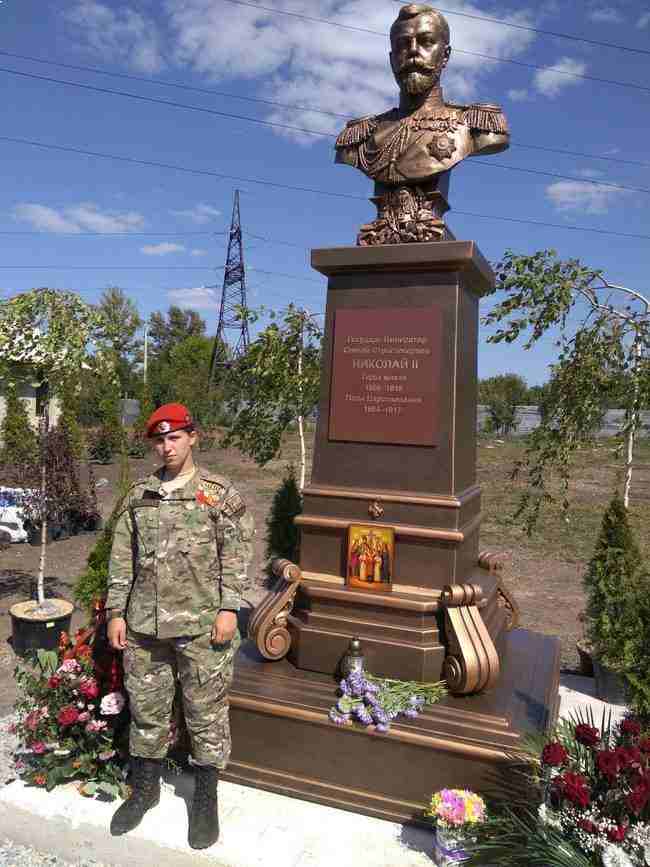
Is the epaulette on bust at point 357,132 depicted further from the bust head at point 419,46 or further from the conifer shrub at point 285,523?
the conifer shrub at point 285,523

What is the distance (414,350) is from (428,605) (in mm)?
1445

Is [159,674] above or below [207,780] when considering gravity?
above

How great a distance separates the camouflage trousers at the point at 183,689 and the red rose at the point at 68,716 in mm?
355

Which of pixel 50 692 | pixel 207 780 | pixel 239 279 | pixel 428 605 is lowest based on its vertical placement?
pixel 207 780

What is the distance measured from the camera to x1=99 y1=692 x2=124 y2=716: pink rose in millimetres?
3410

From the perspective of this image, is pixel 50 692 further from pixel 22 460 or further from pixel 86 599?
pixel 22 460

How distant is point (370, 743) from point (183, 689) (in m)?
0.97

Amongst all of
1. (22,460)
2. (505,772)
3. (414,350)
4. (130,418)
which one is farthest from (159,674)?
(130,418)

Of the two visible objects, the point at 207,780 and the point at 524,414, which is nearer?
the point at 207,780

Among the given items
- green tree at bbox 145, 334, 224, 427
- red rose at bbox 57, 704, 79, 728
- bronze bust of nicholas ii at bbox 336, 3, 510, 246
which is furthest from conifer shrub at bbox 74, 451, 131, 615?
green tree at bbox 145, 334, 224, 427

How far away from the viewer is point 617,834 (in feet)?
8.09

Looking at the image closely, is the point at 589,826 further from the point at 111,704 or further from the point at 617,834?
the point at 111,704

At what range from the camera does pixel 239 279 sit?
42.5 metres

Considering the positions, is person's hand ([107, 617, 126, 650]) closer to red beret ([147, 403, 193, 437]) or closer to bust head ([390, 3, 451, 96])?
red beret ([147, 403, 193, 437])
